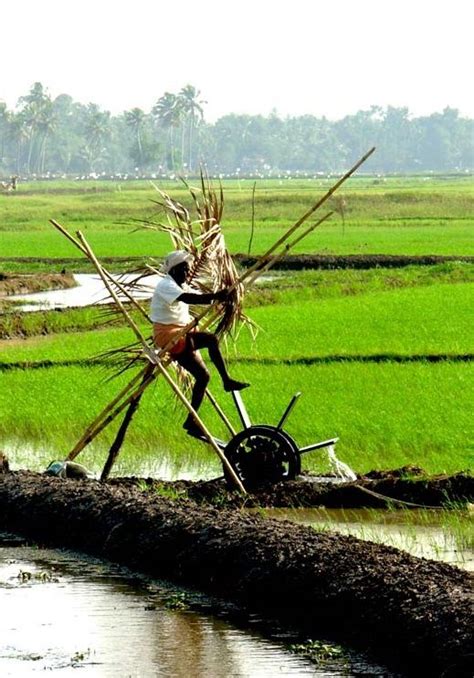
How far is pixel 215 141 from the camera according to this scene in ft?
552

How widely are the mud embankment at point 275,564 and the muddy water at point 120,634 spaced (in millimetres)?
170

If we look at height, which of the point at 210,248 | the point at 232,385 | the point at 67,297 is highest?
the point at 210,248

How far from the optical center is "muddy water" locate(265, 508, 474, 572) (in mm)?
7695

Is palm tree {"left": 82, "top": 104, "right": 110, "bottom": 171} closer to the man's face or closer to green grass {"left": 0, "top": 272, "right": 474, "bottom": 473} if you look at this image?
green grass {"left": 0, "top": 272, "right": 474, "bottom": 473}

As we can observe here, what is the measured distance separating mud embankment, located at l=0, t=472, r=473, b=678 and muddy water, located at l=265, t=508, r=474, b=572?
0.66 metres

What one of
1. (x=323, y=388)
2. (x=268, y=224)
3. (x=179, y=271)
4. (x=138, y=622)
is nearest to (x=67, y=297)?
(x=323, y=388)

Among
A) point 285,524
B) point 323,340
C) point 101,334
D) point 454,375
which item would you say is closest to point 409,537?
point 285,524

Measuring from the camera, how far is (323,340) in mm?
17266

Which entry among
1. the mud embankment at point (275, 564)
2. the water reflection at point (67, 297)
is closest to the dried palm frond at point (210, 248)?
the mud embankment at point (275, 564)

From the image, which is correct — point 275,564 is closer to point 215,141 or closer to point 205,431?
point 205,431

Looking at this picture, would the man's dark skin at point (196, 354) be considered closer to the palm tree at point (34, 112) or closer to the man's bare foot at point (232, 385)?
the man's bare foot at point (232, 385)

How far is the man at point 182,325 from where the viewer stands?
28.5 feet

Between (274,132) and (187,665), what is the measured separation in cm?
17942

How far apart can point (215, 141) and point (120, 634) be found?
163731mm
